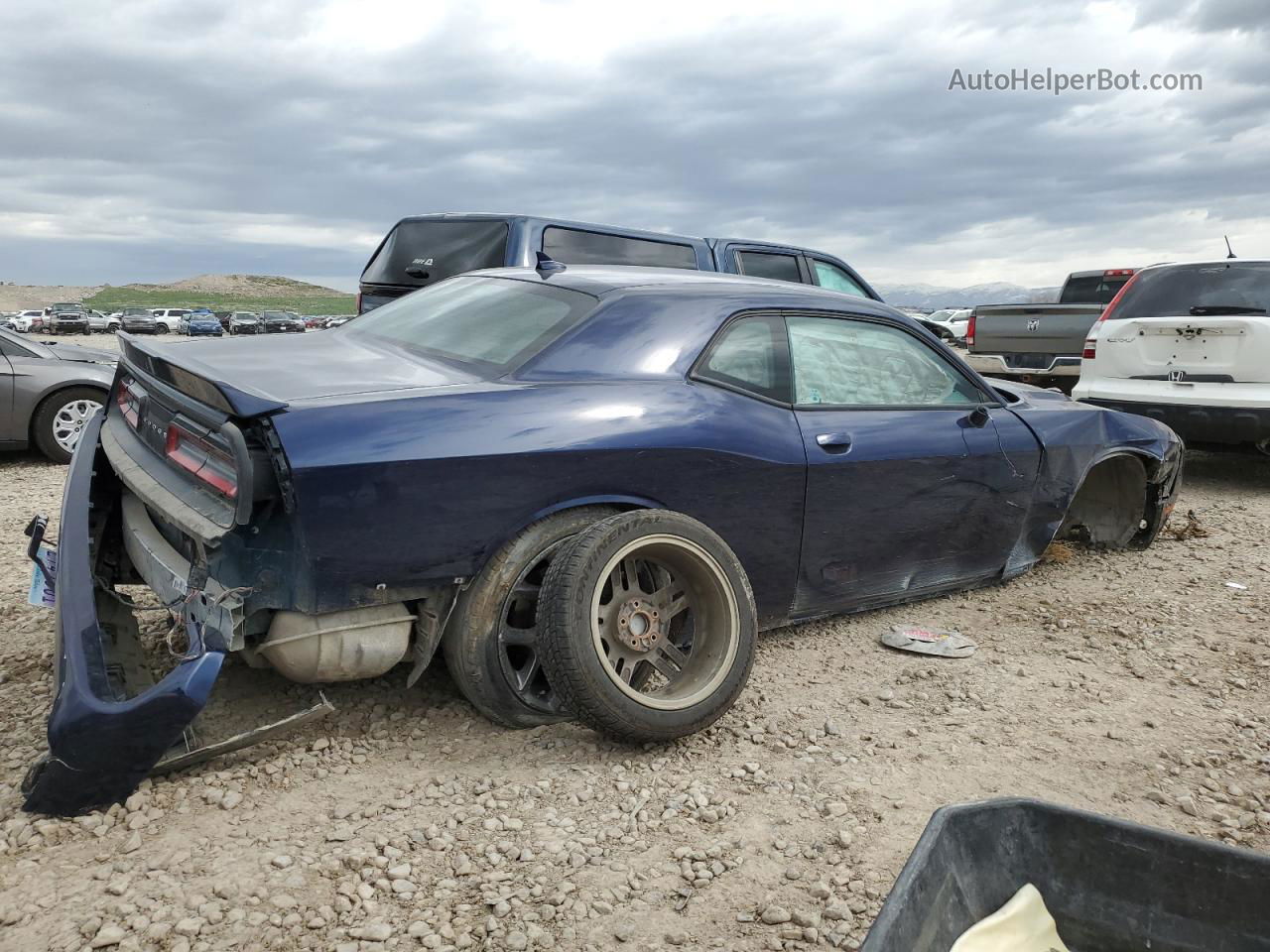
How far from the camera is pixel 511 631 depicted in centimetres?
309

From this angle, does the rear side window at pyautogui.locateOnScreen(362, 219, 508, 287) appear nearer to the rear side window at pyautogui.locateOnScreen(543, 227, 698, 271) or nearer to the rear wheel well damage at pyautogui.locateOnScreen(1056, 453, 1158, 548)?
the rear side window at pyautogui.locateOnScreen(543, 227, 698, 271)

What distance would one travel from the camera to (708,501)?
345cm

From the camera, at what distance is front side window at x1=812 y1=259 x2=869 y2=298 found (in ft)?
30.2

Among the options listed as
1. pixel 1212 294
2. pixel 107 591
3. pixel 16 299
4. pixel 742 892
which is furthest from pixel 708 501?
pixel 16 299

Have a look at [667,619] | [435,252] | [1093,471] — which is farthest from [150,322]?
[667,619]

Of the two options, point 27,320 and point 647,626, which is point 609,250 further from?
point 27,320

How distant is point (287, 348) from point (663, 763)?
205cm

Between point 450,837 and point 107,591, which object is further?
point 107,591

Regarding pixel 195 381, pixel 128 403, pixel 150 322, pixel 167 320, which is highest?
pixel 195 381

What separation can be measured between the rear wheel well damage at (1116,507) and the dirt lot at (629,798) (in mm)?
1312

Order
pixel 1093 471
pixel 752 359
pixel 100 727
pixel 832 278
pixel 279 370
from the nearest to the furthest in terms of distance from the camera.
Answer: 1. pixel 100 727
2. pixel 279 370
3. pixel 752 359
4. pixel 1093 471
5. pixel 832 278

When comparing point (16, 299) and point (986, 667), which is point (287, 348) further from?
point (16, 299)

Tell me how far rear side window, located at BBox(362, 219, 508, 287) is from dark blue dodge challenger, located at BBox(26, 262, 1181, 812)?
3.40 metres

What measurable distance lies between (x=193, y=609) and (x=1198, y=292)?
7371mm
